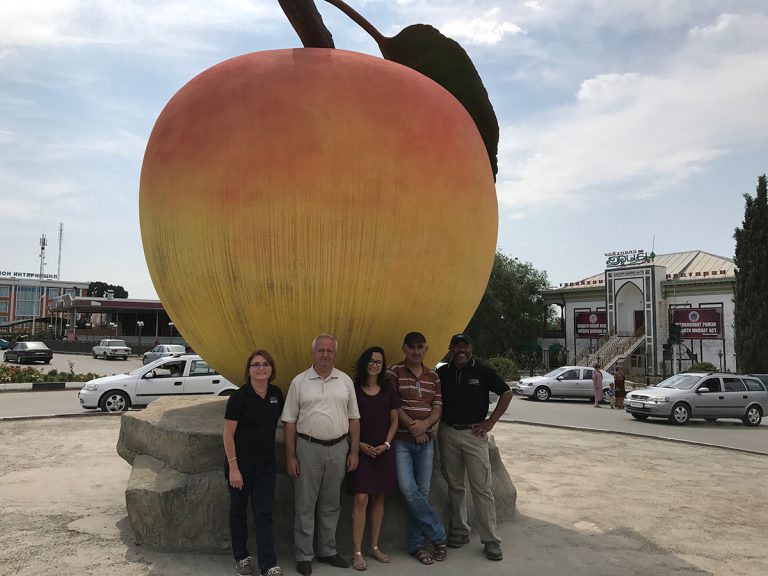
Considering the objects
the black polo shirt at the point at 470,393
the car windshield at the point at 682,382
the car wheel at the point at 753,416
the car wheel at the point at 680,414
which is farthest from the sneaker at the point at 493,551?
the car wheel at the point at 753,416

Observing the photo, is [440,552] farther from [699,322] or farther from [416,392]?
[699,322]

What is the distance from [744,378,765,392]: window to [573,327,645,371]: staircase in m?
17.8

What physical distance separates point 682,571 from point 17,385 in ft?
64.1

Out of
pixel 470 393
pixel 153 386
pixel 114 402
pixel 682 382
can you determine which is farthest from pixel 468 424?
pixel 682 382

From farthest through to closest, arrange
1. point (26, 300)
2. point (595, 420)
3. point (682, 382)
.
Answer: point (26, 300) < point (682, 382) < point (595, 420)

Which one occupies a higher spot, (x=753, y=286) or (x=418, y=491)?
(x=753, y=286)

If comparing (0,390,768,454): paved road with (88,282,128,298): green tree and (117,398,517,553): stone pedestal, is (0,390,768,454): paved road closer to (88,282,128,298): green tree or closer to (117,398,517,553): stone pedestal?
(117,398,517,553): stone pedestal

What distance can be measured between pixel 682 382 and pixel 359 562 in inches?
526

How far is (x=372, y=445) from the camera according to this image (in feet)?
13.8

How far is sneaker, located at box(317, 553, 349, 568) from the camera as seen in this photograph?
4.09 meters

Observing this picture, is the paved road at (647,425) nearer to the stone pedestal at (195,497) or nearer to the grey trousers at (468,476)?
the grey trousers at (468,476)

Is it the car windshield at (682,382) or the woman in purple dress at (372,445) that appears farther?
the car windshield at (682,382)

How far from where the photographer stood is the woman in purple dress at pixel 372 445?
13.7ft

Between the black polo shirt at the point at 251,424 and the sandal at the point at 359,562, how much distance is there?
0.94 meters
